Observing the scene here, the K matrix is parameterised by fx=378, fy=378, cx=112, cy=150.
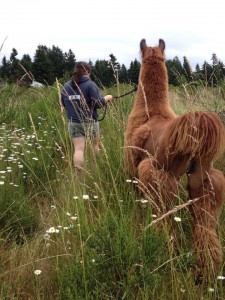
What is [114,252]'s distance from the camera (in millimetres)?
2178

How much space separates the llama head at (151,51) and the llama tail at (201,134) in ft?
4.87

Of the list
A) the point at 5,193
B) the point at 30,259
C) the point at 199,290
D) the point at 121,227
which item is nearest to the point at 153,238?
the point at 121,227

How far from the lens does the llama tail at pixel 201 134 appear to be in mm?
2305

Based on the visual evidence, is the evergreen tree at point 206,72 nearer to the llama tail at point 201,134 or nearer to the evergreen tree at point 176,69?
the evergreen tree at point 176,69

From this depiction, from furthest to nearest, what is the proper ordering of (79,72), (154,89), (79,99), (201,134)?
(79,72)
(79,99)
(154,89)
(201,134)

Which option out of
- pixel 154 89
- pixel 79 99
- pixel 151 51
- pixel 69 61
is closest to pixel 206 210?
pixel 154 89

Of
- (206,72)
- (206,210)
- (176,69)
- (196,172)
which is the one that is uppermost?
(176,69)

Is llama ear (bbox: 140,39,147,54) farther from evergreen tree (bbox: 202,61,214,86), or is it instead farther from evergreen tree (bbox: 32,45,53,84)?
evergreen tree (bbox: 32,45,53,84)

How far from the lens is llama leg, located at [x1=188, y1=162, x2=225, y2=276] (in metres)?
Result: 2.39

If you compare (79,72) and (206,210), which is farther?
(79,72)

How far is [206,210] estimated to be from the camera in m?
2.49

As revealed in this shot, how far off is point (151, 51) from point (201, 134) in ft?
5.55

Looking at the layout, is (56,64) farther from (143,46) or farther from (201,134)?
(201,134)

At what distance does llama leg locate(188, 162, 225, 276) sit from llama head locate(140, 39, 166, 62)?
1.58 m
